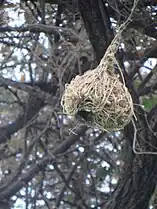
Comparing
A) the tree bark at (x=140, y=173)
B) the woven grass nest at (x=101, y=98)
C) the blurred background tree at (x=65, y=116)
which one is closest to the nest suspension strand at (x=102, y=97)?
the woven grass nest at (x=101, y=98)

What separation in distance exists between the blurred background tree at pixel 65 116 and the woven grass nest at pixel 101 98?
426 millimetres

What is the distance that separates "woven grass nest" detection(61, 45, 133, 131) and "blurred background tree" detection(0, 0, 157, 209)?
1.40ft

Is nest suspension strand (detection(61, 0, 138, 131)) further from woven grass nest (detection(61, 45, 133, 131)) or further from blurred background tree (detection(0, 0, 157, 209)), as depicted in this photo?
blurred background tree (detection(0, 0, 157, 209))

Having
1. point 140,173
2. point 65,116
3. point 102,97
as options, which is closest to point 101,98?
point 102,97

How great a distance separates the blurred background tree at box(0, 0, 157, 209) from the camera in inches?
122

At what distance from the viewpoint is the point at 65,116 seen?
407cm

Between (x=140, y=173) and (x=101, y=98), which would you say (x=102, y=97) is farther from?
(x=140, y=173)

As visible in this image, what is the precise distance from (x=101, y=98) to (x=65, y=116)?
202 centimetres

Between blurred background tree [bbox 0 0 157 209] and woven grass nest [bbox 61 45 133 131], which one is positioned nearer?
woven grass nest [bbox 61 45 133 131]

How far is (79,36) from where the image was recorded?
327 cm

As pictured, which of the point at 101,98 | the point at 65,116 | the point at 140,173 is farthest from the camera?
the point at 65,116

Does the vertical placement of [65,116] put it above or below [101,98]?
below

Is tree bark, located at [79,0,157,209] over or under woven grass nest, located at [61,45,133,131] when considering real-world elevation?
under

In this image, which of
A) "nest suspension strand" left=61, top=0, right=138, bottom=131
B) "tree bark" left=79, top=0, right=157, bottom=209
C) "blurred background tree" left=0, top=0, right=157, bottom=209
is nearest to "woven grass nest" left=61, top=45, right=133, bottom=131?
"nest suspension strand" left=61, top=0, right=138, bottom=131
